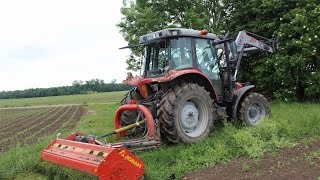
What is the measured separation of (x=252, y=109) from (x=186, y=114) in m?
2.49

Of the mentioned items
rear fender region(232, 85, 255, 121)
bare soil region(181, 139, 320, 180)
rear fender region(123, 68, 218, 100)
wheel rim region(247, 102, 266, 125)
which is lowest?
bare soil region(181, 139, 320, 180)

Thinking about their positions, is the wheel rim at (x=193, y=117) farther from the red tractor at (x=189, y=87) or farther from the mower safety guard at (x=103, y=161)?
the mower safety guard at (x=103, y=161)

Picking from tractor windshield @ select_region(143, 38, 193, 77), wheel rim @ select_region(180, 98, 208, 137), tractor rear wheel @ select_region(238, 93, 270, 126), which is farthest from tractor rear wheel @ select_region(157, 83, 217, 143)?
tractor rear wheel @ select_region(238, 93, 270, 126)

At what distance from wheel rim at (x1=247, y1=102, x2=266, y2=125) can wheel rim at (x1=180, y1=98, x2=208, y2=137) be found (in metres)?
1.80

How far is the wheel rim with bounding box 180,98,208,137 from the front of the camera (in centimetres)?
888

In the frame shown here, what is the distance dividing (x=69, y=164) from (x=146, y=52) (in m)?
4.14

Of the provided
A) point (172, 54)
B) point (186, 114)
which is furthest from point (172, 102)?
point (172, 54)

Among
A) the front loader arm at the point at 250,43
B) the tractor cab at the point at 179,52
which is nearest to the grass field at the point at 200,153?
the tractor cab at the point at 179,52

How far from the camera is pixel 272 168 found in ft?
22.1

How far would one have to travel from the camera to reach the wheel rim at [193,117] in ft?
29.1

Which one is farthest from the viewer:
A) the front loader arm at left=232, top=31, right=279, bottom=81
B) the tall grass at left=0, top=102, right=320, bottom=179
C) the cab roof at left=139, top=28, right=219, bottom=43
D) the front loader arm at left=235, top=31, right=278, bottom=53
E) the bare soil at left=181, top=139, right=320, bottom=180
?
the front loader arm at left=235, top=31, right=278, bottom=53

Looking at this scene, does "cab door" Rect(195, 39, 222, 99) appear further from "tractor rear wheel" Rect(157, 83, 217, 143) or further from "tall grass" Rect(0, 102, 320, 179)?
"tall grass" Rect(0, 102, 320, 179)

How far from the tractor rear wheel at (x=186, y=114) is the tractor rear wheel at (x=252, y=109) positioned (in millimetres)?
1151

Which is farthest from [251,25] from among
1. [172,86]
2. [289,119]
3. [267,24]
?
[172,86]
